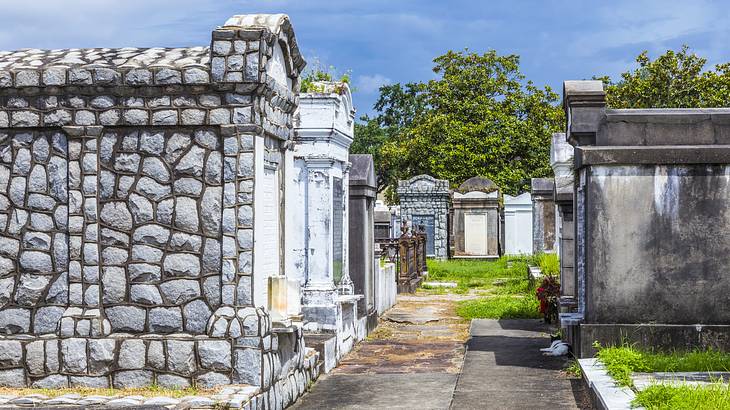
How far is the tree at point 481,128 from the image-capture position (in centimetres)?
3991

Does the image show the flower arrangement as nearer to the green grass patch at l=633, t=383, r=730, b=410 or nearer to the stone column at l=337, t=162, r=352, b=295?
the stone column at l=337, t=162, r=352, b=295

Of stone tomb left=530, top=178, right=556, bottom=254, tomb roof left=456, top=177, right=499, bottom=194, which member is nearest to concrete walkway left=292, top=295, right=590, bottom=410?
stone tomb left=530, top=178, right=556, bottom=254

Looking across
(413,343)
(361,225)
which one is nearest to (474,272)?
(361,225)

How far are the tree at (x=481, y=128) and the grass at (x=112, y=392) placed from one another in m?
32.8

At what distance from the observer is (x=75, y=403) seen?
22.7ft

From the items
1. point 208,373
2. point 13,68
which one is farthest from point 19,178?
point 208,373

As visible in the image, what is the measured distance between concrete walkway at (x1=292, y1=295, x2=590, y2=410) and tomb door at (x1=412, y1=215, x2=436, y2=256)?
17442mm

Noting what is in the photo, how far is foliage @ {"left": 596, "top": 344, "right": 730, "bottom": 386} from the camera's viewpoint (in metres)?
7.96

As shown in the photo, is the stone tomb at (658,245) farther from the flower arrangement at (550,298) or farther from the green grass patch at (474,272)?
the green grass patch at (474,272)

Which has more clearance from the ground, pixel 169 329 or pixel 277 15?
pixel 277 15

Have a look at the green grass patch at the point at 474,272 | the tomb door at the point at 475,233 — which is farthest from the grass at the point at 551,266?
the tomb door at the point at 475,233

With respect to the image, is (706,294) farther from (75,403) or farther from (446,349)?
(75,403)

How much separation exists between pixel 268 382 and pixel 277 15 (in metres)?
2.95

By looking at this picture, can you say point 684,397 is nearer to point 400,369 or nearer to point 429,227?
point 400,369
